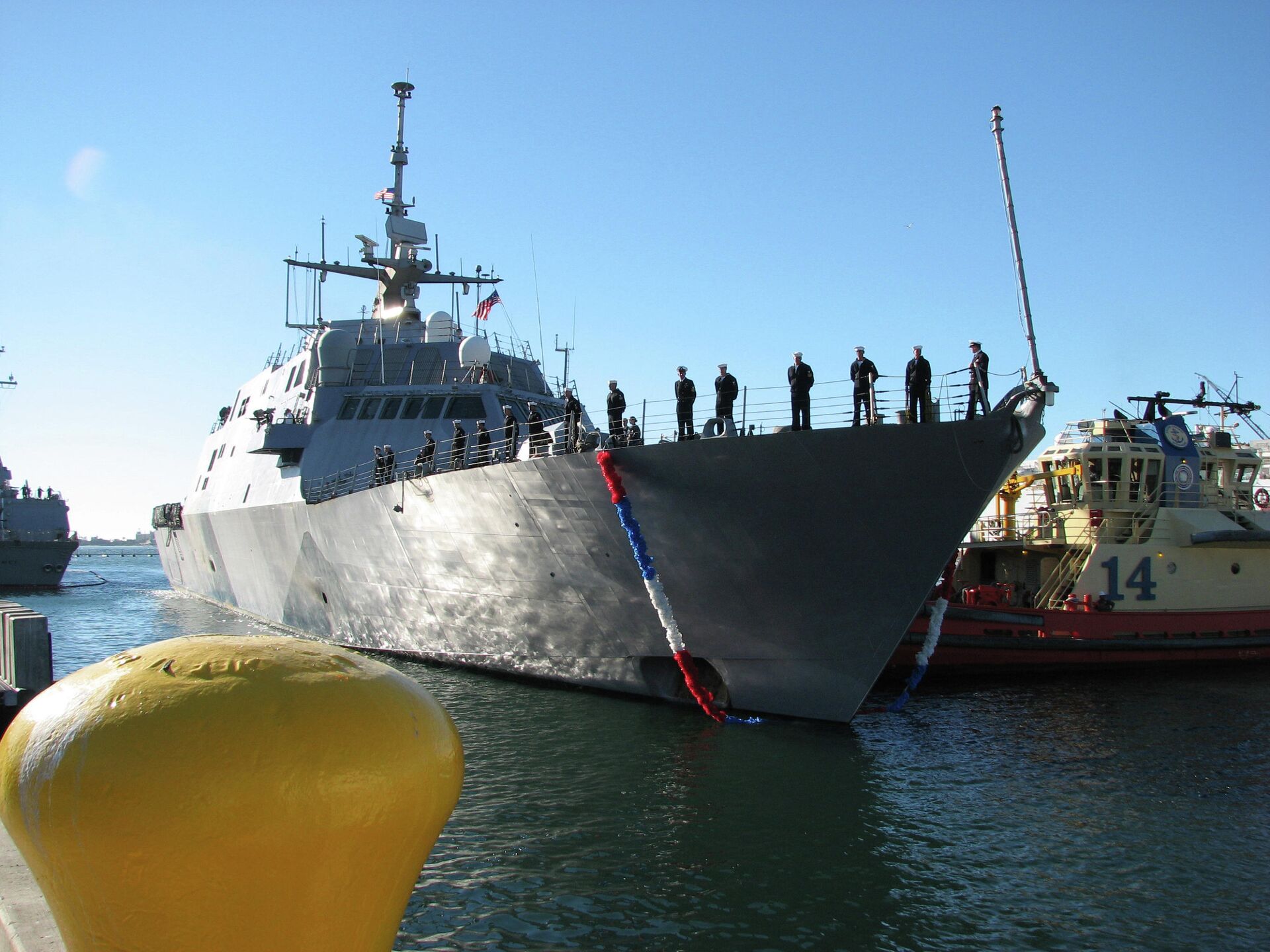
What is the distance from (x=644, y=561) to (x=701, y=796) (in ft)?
10.6

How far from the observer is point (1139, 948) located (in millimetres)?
6227

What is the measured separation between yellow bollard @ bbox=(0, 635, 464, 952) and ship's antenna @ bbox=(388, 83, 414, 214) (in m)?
25.6

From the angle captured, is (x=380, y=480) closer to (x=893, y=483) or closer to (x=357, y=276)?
(x=893, y=483)

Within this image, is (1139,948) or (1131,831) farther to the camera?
(1131,831)

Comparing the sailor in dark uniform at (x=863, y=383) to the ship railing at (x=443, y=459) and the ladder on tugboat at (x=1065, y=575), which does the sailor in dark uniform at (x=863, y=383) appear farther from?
the ladder on tugboat at (x=1065, y=575)

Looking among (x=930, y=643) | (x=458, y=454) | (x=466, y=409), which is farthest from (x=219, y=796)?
(x=466, y=409)

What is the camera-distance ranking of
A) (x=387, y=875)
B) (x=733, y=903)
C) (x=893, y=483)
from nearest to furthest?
(x=387, y=875) → (x=733, y=903) → (x=893, y=483)

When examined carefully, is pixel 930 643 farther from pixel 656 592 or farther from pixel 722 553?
pixel 656 592

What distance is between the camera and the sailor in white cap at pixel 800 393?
11227mm

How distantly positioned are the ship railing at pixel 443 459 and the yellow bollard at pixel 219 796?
400 inches

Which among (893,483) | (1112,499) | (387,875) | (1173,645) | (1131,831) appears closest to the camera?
(387,875)

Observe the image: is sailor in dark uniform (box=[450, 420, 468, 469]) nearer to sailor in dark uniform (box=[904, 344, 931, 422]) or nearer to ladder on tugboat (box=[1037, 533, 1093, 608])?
sailor in dark uniform (box=[904, 344, 931, 422])

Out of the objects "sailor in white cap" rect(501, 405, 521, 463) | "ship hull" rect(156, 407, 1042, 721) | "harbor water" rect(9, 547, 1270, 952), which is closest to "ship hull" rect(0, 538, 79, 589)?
"ship hull" rect(156, 407, 1042, 721)

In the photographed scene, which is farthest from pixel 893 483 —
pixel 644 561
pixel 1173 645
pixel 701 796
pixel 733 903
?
pixel 1173 645
